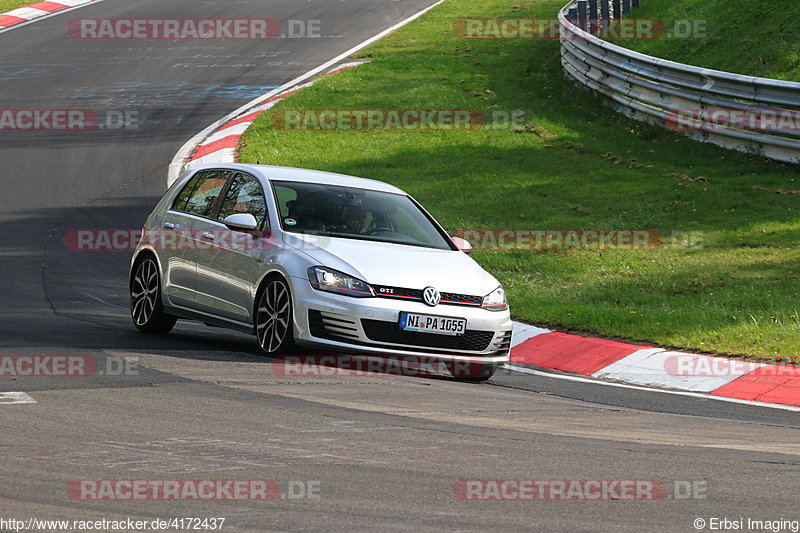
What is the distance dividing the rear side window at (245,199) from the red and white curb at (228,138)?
8116 millimetres

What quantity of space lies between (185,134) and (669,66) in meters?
8.81

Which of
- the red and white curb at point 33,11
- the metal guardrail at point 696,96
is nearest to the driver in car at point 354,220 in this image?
the metal guardrail at point 696,96

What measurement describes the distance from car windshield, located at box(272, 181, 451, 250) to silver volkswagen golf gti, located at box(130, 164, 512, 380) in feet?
0.04

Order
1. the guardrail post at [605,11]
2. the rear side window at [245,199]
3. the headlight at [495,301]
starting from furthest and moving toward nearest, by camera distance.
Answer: the guardrail post at [605,11] < the rear side window at [245,199] < the headlight at [495,301]

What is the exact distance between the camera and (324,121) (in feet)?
75.4

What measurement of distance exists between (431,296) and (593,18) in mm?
18898

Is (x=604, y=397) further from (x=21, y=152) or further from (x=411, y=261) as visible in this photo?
(x=21, y=152)

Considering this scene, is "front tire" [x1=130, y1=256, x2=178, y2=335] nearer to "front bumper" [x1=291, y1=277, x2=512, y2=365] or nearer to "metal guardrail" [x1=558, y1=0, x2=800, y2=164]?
"front bumper" [x1=291, y1=277, x2=512, y2=365]

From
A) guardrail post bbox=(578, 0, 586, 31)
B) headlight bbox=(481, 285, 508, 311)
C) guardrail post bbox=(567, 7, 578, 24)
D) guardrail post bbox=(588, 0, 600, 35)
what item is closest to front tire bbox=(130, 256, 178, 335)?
headlight bbox=(481, 285, 508, 311)

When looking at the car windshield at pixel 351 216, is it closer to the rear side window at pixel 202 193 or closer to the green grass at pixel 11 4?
the rear side window at pixel 202 193

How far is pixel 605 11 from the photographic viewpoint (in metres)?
27.1

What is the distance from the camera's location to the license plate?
905 cm

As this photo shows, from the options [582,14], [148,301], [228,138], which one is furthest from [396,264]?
[582,14]

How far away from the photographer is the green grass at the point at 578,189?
11.7 m
